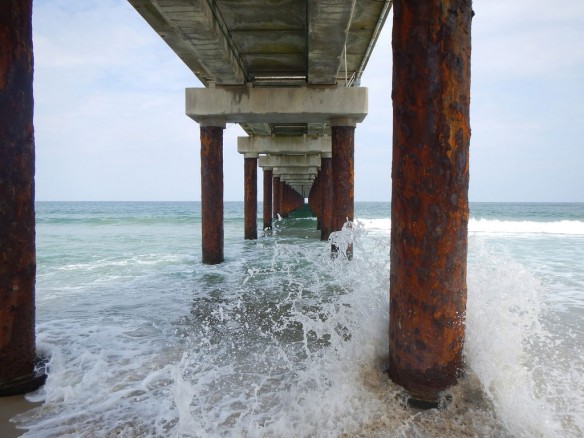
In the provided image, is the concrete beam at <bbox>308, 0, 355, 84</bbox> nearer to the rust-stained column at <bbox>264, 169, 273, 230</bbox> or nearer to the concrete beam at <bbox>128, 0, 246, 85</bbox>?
the concrete beam at <bbox>128, 0, 246, 85</bbox>

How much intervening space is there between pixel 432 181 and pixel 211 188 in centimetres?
689

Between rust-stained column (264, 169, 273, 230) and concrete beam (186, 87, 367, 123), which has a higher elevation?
concrete beam (186, 87, 367, 123)

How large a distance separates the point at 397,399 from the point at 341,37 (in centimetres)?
524

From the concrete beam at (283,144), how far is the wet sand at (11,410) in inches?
514

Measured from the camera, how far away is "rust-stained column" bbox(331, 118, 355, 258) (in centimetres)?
903

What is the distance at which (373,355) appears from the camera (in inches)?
119

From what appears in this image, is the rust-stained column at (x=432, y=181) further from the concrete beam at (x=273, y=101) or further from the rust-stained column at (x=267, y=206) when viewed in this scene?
the rust-stained column at (x=267, y=206)

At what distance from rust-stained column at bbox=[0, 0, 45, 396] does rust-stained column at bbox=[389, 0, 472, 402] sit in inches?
99.9

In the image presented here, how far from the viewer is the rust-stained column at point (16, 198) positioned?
2.79 meters

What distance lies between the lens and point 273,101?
28.4 feet

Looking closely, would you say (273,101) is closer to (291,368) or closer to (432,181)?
(291,368)

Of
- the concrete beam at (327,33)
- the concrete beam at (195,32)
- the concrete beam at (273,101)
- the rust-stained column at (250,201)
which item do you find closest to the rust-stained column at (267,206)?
the rust-stained column at (250,201)

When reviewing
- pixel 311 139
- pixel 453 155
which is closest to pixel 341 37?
pixel 453 155

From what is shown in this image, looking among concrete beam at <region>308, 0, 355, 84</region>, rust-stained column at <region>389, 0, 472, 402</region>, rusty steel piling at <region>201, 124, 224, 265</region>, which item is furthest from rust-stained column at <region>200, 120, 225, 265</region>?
rust-stained column at <region>389, 0, 472, 402</region>
